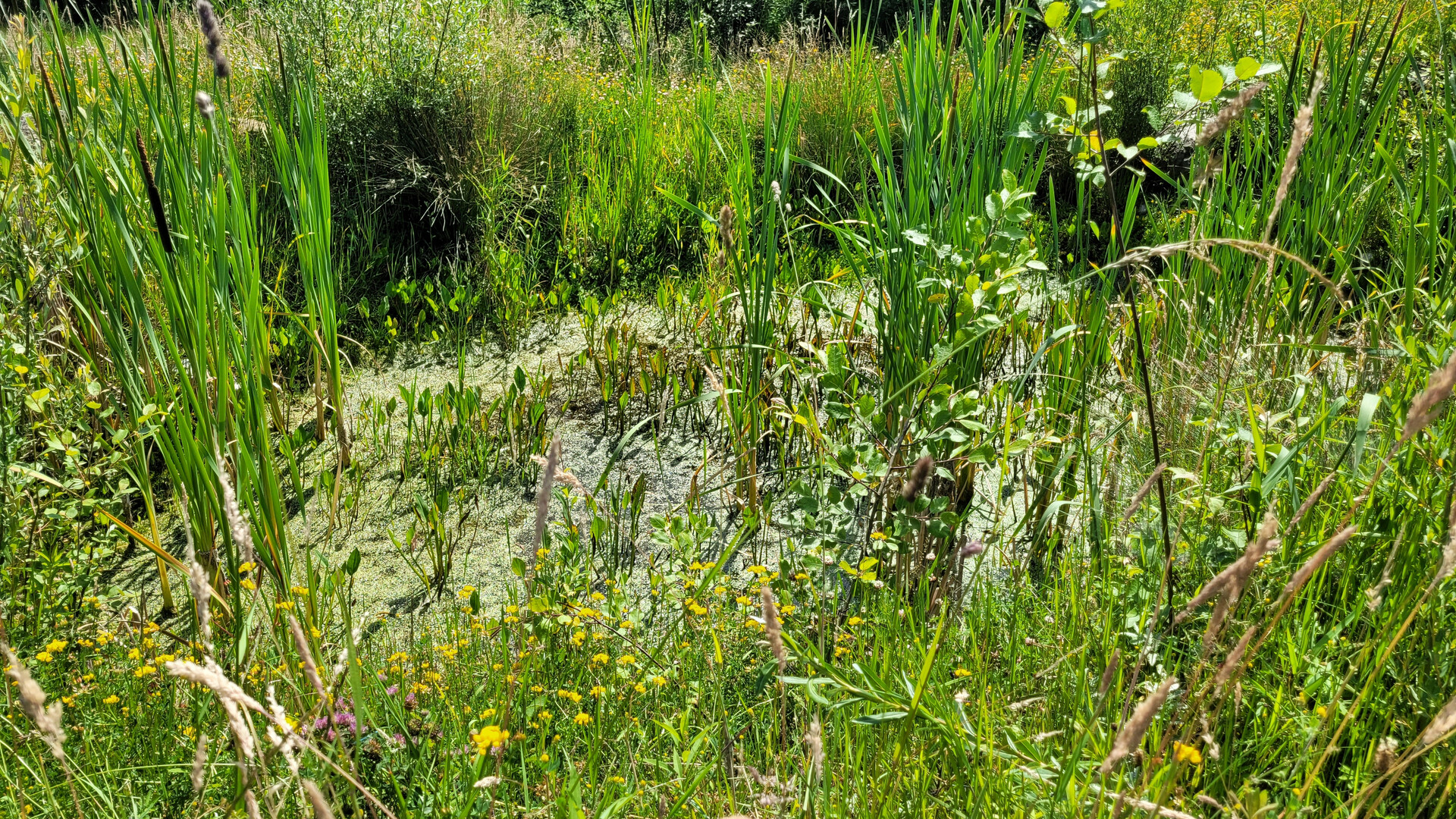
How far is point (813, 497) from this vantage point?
194cm

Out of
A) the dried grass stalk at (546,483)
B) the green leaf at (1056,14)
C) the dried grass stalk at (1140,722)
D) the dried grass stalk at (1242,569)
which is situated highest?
the green leaf at (1056,14)

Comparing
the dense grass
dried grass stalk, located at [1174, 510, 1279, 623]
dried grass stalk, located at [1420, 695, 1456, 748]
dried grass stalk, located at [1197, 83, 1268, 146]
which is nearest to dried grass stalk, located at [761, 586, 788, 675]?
the dense grass

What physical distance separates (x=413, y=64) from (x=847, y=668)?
3582 mm

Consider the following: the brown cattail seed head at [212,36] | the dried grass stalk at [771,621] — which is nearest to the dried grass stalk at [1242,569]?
the dried grass stalk at [771,621]

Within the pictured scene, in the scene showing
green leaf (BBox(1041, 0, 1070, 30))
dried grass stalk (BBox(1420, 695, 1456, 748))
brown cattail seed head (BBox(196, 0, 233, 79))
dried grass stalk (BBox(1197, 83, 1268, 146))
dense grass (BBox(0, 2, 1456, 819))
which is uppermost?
brown cattail seed head (BBox(196, 0, 233, 79))

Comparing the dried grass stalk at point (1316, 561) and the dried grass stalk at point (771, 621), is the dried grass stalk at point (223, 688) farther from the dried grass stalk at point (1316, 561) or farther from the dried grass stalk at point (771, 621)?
the dried grass stalk at point (1316, 561)

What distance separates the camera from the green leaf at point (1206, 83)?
122 centimetres

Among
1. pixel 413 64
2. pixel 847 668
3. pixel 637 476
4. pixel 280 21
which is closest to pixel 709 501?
pixel 637 476

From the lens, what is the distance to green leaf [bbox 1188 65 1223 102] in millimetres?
1216

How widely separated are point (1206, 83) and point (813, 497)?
106 cm

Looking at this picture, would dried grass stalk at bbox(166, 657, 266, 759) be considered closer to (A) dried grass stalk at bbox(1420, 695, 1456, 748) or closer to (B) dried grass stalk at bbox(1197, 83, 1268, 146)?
(A) dried grass stalk at bbox(1420, 695, 1456, 748)

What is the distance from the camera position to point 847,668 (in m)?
1.49

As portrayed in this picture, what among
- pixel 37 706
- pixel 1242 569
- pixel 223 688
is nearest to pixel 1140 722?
pixel 1242 569

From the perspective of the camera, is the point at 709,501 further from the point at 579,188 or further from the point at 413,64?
the point at 413,64
